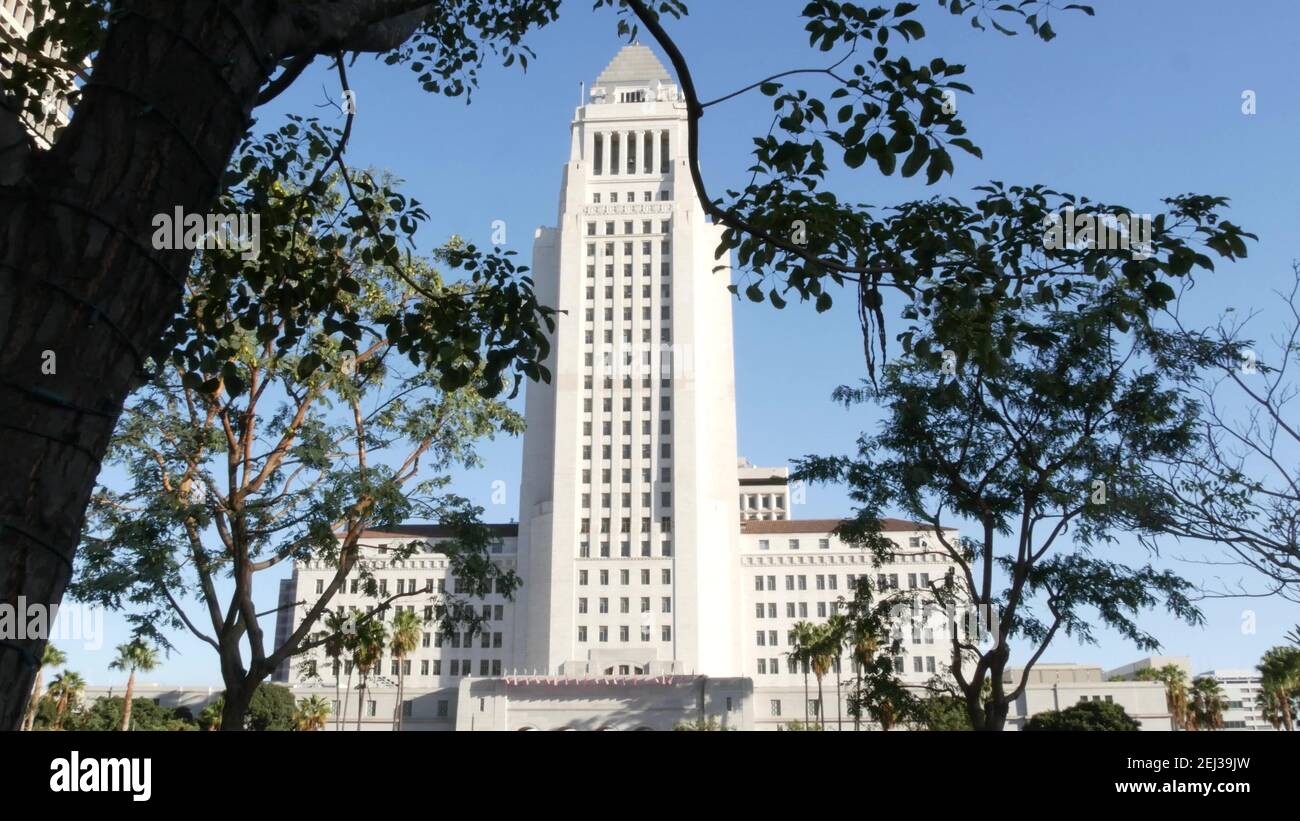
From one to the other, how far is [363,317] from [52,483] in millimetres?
17327

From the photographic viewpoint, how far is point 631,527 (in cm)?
8781

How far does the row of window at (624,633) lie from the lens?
84375 mm

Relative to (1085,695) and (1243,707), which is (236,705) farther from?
(1243,707)

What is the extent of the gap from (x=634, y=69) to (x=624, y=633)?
5860 cm

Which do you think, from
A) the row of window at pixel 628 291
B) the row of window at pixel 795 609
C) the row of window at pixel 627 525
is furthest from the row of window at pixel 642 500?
the row of window at pixel 795 609

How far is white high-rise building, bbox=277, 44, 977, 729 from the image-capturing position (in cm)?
8238

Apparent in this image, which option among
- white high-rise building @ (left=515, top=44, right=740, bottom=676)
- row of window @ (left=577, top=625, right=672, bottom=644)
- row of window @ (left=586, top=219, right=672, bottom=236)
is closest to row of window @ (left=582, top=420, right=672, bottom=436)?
white high-rise building @ (left=515, top=44, right=740, bottom=676)

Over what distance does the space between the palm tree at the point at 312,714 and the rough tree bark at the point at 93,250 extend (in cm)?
7189

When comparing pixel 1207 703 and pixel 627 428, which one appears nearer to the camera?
pixel 1207 703

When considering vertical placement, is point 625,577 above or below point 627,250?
below

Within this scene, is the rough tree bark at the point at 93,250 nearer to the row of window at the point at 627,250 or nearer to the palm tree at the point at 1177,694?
the palm tree at the point at 1177,694

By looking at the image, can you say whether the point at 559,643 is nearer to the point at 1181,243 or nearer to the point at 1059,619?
the point at 1059,619

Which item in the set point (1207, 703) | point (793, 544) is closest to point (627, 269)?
point (793, 544)

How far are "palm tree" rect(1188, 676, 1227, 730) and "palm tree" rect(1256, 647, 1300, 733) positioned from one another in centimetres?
525
